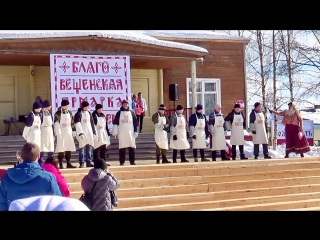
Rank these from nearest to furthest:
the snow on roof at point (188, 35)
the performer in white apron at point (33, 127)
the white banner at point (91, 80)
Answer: the performer in white apron at point (33, 127) → the white banner at point (91, 80) → the snow on roof at point (188, 35)

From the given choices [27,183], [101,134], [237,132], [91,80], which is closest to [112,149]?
[91,80]

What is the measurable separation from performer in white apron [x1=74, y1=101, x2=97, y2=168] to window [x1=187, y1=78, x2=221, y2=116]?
8.59 metres

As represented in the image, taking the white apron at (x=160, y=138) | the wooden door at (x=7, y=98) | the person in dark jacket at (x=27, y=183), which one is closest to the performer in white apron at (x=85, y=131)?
the white apron at (x=160, y=138)

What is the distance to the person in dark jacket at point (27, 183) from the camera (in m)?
4.57

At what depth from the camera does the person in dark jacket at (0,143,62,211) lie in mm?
4570

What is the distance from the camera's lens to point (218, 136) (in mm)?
13070

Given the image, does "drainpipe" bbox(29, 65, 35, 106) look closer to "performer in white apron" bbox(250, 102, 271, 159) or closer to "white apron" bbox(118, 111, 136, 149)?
"white apron" bbox(118, 111, 136, 149)

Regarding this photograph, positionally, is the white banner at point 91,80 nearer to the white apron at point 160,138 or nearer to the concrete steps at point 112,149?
the concrete steps at point 112,149

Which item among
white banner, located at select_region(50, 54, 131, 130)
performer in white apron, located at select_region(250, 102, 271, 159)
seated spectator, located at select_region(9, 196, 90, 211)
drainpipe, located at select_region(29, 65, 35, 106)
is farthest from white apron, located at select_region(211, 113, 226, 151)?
seated spectator, located at select_region(9, 196, 90, 211)

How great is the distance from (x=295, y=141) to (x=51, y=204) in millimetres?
11380

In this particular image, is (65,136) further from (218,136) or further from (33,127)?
(218,136)
